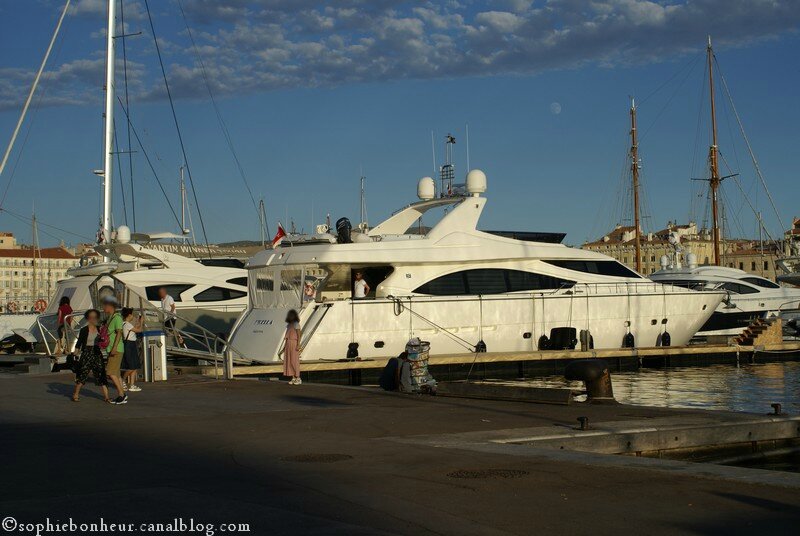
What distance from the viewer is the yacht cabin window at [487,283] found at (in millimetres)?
26297

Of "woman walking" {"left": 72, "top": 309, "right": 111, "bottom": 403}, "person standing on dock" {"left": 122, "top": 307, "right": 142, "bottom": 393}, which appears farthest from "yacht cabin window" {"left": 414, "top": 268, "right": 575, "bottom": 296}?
"woman walking" {"left": 72, "top": 309, "right": 111, "bottom": 403}

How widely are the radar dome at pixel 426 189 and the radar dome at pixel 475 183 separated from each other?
1.65 meters

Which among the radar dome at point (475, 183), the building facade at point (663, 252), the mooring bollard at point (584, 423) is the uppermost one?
the building facade at point (663, 252)

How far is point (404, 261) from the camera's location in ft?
84.2

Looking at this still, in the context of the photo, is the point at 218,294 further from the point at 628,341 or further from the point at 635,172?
the point at 635,172

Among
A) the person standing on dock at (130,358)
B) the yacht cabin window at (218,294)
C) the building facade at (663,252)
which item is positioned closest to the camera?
the person standing on dock at (130,358)

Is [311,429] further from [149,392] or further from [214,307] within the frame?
[214,307]

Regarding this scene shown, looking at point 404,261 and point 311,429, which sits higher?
point 404,261

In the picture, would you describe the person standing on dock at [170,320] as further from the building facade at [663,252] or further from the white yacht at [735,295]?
the building facade at [663,252]

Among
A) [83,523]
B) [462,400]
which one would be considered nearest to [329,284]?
[462,400]

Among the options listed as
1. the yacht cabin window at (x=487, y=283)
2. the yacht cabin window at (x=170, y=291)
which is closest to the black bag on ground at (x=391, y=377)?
the yacht cabin window at (x=487, y=283)

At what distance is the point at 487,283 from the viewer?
26969 mm

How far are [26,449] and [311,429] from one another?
3401 mm

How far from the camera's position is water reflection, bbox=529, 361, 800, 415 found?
70.1ft
